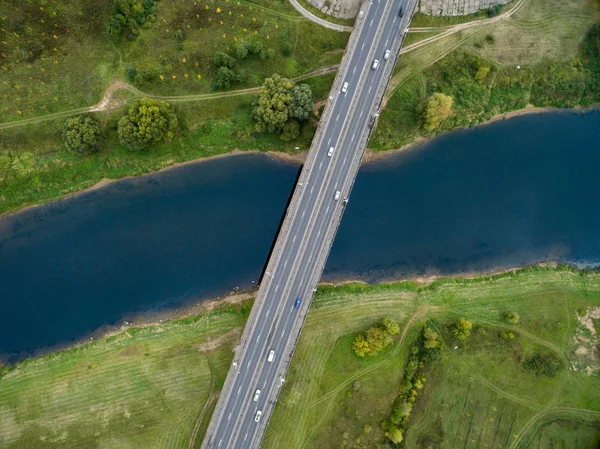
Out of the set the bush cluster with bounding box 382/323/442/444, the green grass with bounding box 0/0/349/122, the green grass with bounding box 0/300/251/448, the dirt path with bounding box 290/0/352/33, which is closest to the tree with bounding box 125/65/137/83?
the green grass with bounding box 0/0/349/122

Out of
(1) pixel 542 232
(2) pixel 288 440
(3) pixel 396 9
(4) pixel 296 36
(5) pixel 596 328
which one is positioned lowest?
(2) pixel 288 440

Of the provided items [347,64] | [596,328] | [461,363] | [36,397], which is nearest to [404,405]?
[461,363]

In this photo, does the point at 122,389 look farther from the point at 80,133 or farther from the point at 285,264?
the point at 80,133

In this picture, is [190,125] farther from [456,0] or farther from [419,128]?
[456,0]

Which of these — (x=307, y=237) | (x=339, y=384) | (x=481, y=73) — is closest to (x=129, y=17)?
(x=307, y=237)

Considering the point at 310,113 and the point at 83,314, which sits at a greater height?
the point at 310,113

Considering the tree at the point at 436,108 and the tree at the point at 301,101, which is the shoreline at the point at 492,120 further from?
the tree at the point at 301,101

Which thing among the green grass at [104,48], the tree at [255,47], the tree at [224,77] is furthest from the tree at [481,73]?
the tree at [224,77]
